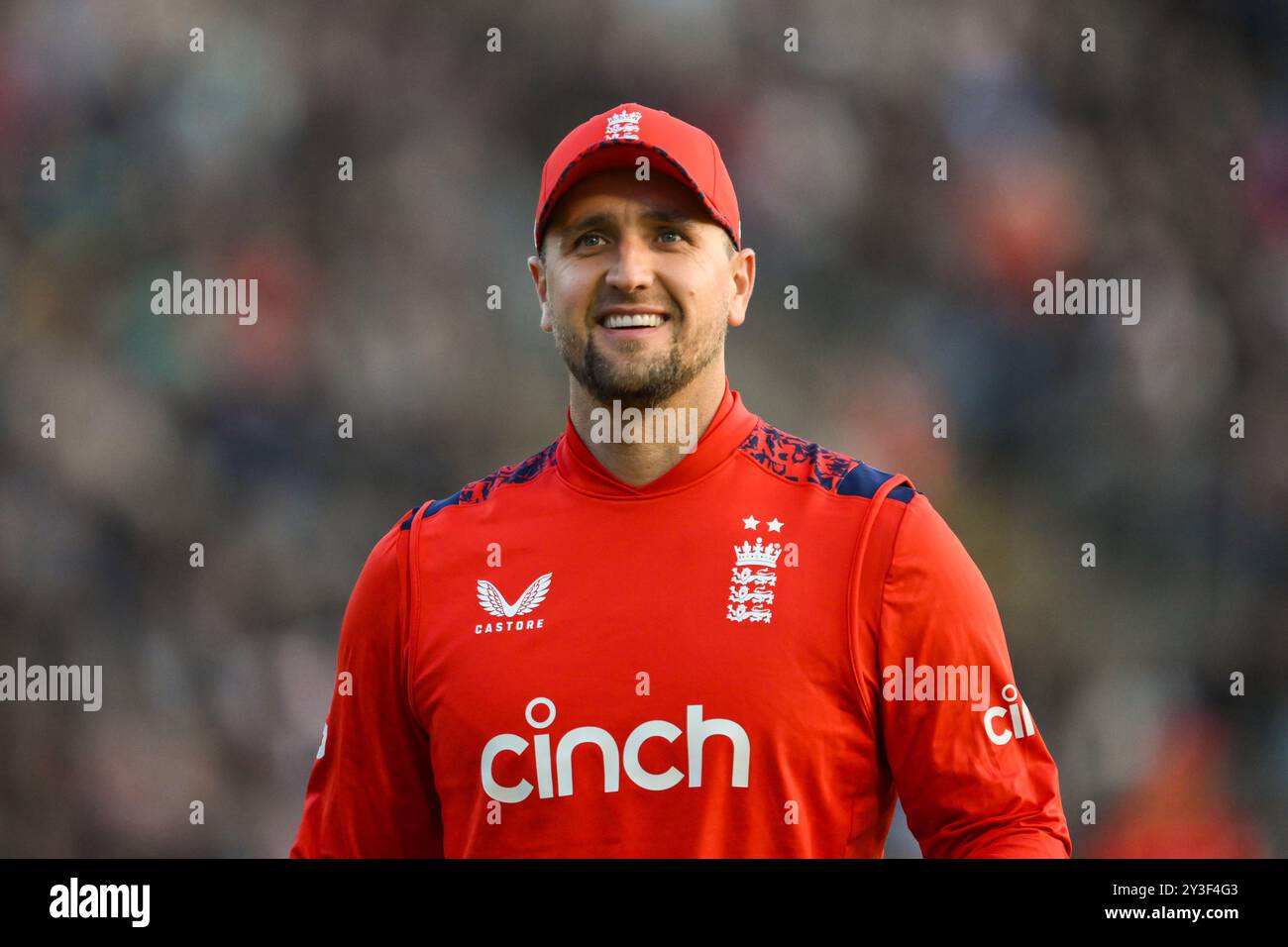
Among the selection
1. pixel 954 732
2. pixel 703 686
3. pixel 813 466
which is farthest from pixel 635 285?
pixel 954 732

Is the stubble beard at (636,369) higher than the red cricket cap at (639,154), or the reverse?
the red cricket cap at (639,154)

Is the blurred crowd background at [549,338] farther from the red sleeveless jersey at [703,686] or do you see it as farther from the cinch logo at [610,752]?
the cinch logo at [610,752]

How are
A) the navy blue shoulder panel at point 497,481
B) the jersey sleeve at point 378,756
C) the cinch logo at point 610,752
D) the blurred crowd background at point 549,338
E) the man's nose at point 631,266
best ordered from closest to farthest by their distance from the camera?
1. the cinch logo at point 610,752
2. the man's nose at point 631,266
3. the jersey sleeve at point 378,756
4. the navy blue shoulder panel at point 497,481
5. the blurred crowd background at point 549,338

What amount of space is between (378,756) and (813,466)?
28.7 inches

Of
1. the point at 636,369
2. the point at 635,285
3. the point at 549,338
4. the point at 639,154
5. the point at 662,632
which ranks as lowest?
the point at 662,632

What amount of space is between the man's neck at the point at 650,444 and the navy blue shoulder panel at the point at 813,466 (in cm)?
8

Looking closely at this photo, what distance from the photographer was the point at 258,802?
14.2 ft

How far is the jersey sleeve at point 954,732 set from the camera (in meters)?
1.92

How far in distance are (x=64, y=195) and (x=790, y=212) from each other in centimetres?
219

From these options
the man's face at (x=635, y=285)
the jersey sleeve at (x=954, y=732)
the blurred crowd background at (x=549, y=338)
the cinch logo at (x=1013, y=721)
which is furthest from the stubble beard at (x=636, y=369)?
the blurred crowd background at (x=549, y=338)

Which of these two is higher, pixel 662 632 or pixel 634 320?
pixel 634 320

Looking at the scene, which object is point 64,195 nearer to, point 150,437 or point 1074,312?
point 150,437

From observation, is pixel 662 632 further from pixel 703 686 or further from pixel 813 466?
pixel 813 466

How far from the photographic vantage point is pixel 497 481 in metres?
2.26
